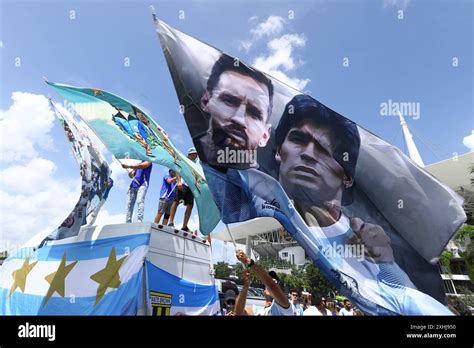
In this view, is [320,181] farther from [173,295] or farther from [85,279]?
[85,279]

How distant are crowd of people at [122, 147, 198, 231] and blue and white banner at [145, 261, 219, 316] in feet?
4.38

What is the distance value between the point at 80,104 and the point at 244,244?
68125 mm

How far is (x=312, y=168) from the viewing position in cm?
431

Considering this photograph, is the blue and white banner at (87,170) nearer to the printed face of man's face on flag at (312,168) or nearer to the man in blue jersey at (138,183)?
the man in blue jersey at (138,183)

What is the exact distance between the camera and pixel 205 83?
Result: 4.53m

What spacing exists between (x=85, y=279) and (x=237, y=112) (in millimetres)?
3663

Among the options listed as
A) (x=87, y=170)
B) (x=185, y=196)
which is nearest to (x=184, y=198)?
(x=185, y=196)

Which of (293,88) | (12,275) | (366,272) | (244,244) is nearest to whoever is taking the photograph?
(366,272)

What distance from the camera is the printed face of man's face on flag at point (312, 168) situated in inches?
170

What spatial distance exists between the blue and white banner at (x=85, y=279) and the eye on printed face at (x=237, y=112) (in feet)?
6.93

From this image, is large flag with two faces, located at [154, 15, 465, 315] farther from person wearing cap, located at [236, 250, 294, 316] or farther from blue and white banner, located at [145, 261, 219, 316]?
blue and white banner, located at [145, 261, 219, 316]

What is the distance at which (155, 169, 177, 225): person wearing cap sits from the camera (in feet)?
21.4
